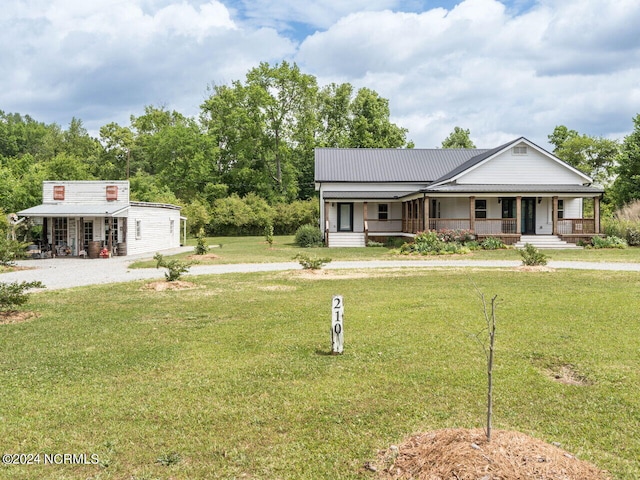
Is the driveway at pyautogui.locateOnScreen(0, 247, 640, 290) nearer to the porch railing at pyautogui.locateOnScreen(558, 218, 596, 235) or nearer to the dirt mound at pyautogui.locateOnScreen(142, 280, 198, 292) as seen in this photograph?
the dirt mound at pyautogui.locateOnScreen(142, 280, 198, 292)

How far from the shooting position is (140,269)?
18578 mm

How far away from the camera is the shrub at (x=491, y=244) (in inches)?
1011

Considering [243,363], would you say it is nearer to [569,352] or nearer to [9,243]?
[569,352]

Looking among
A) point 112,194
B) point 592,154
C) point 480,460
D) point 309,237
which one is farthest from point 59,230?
point 592,154

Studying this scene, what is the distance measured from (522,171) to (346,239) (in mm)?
11336

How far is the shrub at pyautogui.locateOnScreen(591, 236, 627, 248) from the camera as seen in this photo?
2541cm

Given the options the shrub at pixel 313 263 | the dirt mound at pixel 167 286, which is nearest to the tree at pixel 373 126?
the shrub at pixel 313 263

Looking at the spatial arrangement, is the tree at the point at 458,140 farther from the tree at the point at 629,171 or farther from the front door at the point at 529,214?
the front door at the point at 529,214

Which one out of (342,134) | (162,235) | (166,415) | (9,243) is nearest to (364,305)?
(166,415)

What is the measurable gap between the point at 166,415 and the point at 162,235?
2772 cm

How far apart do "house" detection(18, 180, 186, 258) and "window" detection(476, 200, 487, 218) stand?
19586 mm

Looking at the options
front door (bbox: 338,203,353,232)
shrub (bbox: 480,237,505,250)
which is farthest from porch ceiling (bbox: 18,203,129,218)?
shrub (bbox: 480,237,505,250)

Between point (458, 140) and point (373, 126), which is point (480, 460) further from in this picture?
point (458, 140)

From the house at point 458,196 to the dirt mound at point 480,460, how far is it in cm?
2401
